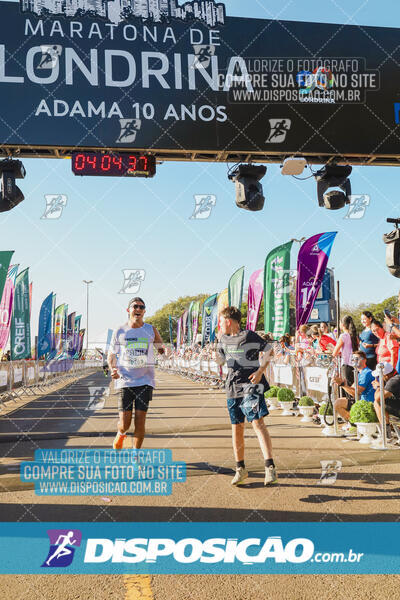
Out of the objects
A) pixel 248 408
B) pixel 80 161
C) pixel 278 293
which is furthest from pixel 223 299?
pixel 248 408

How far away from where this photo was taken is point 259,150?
9570mm

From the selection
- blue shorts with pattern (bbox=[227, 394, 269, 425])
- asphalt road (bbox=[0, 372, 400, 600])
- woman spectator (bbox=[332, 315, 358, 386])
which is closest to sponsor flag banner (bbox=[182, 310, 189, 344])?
asphalt road (bbox=[0, 372, 400, 600])

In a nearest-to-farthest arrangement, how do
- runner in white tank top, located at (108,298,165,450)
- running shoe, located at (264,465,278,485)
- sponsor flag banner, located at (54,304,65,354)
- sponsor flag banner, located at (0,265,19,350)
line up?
running shoe, located at (264,465,278,485) < runner in white tank top, located at (108,298,165,450) < sponsor flag banner, located at (0,265,19,350) < sponsor flag banner, located at (54,304,65,354)

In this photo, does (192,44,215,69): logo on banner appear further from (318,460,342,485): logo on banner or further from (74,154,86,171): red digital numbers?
(318,460,342,485): logo on banner

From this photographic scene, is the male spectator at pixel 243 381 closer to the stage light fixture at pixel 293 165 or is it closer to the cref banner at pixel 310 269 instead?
the stage light fixture at pixel 293 165

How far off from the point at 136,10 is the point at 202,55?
1359 mm

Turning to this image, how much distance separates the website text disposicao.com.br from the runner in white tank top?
97.8 inches

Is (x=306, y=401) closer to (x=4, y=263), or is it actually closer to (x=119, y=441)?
(x=119, y=441)

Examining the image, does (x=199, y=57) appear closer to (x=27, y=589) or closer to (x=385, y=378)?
(x=385, y=378)

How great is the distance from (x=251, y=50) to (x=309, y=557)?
28.1 ft

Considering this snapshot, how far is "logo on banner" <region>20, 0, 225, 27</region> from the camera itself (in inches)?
366

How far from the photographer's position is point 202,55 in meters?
9.53

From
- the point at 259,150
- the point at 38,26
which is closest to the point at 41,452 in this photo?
the point at 259,150

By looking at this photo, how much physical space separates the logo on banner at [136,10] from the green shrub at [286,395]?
7.82 metres
